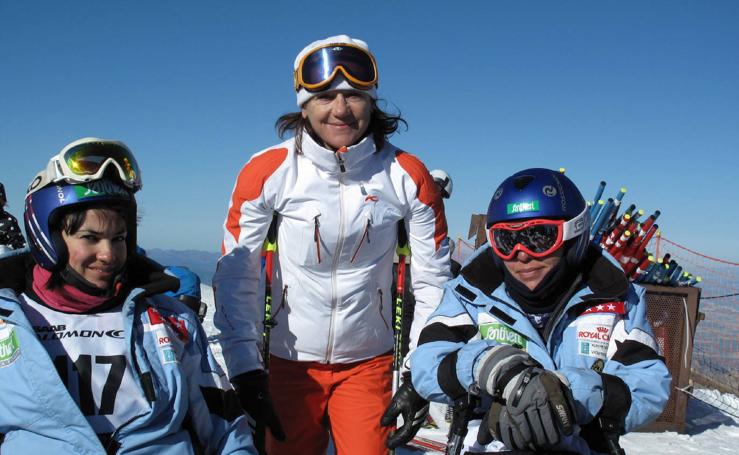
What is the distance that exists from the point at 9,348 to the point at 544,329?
2082 mm

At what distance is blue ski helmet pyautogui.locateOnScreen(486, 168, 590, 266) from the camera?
2.51 metres

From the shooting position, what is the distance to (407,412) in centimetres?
274

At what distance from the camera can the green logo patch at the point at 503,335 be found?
102 inches

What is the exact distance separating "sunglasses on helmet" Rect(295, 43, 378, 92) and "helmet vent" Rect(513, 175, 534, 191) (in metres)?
0.92

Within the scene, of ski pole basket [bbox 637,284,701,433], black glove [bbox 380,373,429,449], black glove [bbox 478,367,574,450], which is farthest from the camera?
ski pole basket [bbox 637,284,701,433]

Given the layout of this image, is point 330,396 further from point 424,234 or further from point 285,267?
point 424,234

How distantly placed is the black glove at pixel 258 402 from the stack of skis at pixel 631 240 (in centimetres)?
464

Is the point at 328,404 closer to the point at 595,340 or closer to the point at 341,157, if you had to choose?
the point at 341,157

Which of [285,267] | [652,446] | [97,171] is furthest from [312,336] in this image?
[652,446]

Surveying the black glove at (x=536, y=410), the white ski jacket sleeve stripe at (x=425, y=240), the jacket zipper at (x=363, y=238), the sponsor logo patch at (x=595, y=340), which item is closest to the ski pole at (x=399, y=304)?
the white ski jacket sleeve stripe at (x=425, y=240)

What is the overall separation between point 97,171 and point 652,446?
20.1 feet

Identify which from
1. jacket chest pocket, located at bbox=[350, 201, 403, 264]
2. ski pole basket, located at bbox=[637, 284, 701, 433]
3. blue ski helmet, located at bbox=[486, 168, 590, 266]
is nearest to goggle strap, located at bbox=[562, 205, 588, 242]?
blue ski helmet, located at bbox=[486, 168, 590, 266]

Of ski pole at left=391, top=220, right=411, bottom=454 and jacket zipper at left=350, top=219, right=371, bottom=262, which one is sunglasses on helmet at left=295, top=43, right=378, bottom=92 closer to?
jacket zipper at left=350, top=219, right=371, bottom=262

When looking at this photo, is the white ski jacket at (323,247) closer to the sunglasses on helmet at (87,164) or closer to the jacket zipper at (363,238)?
the jacket zipper at (363,238)
